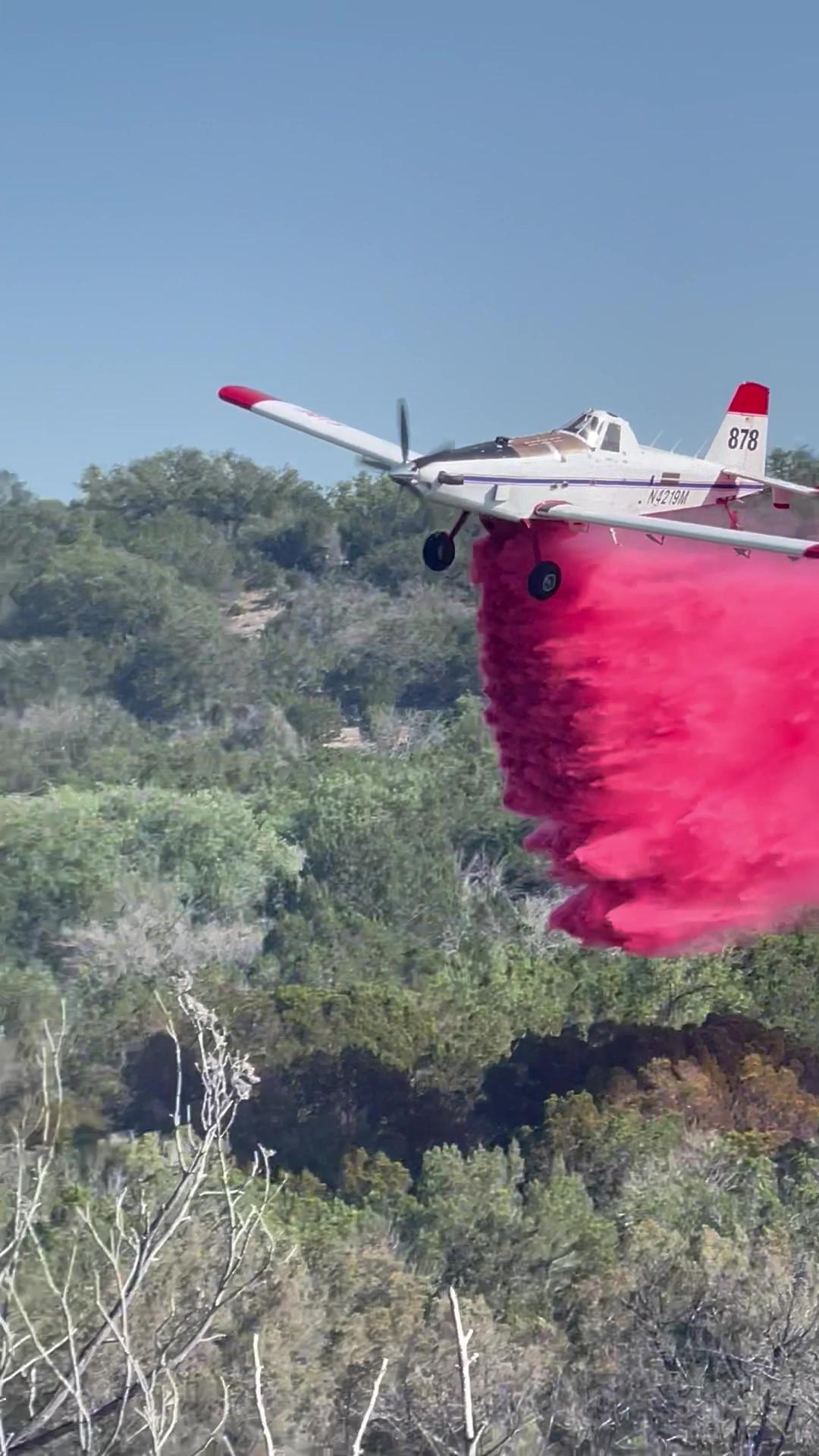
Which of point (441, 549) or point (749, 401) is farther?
point (749, 401)

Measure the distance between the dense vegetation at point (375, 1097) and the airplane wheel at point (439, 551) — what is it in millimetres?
9991

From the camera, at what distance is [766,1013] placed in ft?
209

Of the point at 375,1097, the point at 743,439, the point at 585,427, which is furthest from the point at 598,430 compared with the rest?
the point at 375,1097

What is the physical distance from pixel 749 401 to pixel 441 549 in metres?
9.71

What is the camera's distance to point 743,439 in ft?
123

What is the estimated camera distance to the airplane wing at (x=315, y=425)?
113 feet

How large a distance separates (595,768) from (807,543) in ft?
18.8

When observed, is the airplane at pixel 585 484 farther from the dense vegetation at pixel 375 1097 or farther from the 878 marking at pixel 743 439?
the dense vegetation at pixel 375 1097

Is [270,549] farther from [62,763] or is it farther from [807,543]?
[807,543]

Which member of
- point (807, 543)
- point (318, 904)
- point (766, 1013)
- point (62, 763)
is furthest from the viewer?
point (62, 763)

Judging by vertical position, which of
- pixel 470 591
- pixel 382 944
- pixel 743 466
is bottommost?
pixel 382 944

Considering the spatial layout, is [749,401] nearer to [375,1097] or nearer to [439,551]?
[439,551]

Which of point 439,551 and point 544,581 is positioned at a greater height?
point 439,551

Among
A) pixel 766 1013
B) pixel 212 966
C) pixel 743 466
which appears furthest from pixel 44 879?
pixel 743 466
